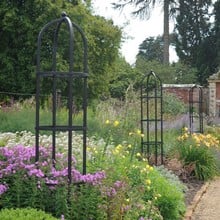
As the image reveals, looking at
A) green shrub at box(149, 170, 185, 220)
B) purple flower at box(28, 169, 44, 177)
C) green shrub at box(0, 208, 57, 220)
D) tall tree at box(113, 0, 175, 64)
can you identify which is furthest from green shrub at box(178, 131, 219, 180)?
tall tree at box(113, 0, 175, 64)

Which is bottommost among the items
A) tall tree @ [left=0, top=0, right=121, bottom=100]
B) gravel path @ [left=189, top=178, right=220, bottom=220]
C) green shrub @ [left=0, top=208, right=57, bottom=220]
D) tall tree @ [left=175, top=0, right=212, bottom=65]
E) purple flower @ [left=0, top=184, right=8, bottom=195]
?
gravel path @ [left=189, top=178, right=220, bottom=220]

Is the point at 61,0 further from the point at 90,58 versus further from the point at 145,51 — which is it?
the point at 145,51

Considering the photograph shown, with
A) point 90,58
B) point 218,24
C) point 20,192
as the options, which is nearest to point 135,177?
point 20,192

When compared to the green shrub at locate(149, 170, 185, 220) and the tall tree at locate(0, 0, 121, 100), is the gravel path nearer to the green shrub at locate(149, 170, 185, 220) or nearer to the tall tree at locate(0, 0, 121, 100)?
the green shrub at locate(149, 170, 185, 220)

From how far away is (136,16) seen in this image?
32.6 m

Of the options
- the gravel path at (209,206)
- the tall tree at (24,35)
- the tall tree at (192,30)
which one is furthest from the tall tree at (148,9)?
the gravel path at (209,206)

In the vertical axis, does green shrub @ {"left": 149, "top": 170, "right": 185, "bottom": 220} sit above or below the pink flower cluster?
below

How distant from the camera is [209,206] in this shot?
736cm

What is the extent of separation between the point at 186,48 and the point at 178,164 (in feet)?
96.5

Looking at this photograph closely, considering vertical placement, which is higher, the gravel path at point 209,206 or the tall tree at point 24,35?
the tall tree at point 24,35

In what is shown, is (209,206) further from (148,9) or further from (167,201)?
(148,9)

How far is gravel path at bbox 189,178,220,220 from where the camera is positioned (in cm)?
672

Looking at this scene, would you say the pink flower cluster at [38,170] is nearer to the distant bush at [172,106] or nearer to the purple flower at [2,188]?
the purple flower at [2,188]

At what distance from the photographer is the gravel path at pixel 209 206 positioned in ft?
22.0
